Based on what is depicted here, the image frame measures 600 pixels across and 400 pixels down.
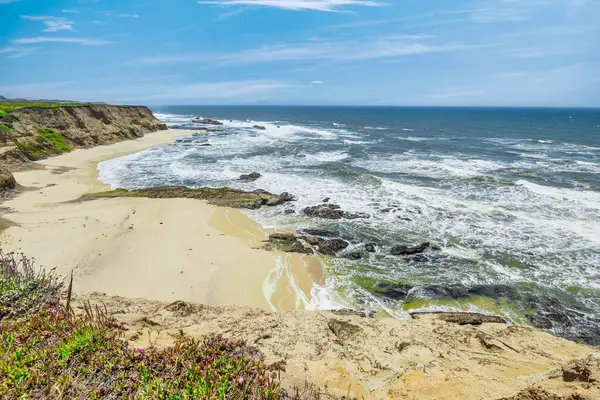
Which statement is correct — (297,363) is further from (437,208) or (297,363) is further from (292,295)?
(437,208)

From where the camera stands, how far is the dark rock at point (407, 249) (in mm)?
15719

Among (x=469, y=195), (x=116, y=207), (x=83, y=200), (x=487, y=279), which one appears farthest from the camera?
(x=469, y=195)

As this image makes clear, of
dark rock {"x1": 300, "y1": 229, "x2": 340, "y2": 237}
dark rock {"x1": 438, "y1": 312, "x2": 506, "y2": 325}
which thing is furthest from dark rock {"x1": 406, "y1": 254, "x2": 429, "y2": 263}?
dark rock {"x1": 438, "y1": 312, "x2": 506, "y2": 325}

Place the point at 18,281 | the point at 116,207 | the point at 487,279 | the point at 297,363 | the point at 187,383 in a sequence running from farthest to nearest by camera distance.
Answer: the point at 116,207 < the point at 487,279 < the point at 18,281 < the point at 297,363 < the point at 187,383

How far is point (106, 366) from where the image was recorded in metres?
4.86

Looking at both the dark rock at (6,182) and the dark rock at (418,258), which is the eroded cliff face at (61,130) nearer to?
the dark rock at (6,182)

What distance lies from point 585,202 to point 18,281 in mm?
30007

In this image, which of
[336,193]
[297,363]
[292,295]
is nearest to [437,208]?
[336,193]

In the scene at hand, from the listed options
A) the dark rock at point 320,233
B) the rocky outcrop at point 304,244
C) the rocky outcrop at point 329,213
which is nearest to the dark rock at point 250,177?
the rocky outcrop at point 329,213

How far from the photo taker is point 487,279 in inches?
537

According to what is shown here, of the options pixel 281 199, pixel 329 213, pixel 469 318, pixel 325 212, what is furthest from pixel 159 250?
pixel 469 318

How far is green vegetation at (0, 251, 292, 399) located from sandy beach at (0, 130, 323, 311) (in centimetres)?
555

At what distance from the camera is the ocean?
40.5 feet

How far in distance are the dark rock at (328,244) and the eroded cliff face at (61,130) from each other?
2851cm
